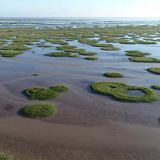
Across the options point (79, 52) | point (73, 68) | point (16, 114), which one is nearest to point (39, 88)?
point (16, 114)

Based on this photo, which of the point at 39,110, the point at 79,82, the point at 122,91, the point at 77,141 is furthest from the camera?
the point at 79,82

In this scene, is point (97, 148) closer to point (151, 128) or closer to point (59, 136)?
point (59, 136)

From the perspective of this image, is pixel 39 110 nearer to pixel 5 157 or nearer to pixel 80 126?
pixel 80 126

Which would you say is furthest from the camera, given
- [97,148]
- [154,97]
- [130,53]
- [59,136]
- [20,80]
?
[130,53]

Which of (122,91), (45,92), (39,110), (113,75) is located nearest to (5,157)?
(39,110)

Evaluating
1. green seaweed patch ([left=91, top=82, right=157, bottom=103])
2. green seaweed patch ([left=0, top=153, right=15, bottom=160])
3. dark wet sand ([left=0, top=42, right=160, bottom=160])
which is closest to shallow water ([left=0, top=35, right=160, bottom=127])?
dark wet sand ([left=0, top=42, right=160, bottom=160])

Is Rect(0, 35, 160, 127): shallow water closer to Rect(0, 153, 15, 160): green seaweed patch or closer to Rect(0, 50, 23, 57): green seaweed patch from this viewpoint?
Rect(0, 50, 23, 57): green seaweed patch
